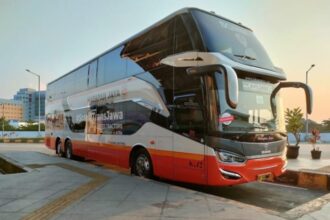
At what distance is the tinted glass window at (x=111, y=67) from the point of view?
10219 mm

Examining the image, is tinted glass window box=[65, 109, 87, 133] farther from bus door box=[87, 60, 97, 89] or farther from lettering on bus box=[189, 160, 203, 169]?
lettering on bus box=[189, 160, 203, 169]

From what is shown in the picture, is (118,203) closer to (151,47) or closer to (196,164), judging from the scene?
Result: (196,164)

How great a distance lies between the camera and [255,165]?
7.02 m

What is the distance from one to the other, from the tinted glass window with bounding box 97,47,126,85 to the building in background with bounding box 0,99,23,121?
99879mm

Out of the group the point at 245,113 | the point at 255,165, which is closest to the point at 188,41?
the point at 245,113

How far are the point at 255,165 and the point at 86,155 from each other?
25.4 ft

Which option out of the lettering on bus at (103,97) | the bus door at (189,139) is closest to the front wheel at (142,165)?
the bus door at (189,139)

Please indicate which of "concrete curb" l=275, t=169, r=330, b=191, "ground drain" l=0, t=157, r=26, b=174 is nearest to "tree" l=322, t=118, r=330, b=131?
"concrete curb" l=275, t=169, r=330, b=191

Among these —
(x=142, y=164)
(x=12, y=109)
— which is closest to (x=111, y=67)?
(x=142, y=164)

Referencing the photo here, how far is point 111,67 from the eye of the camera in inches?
431

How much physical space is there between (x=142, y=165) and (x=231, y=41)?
13.2 feet

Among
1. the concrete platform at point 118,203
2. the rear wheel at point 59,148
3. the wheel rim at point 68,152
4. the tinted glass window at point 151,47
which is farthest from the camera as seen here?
the rear wheel at point 59,148

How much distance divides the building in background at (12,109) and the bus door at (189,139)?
344 ft

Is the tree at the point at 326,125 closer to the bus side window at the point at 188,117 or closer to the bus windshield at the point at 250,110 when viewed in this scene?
the bus windshield at the point at 250,110
